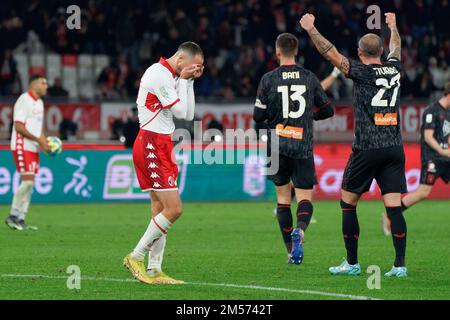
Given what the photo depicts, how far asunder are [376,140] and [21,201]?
25.8ft

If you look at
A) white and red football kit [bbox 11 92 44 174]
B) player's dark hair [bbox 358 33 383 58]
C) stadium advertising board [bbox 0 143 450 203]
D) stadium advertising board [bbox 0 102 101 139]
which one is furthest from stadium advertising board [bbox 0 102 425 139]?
player's dark hair [bbox 358 33 383 58]

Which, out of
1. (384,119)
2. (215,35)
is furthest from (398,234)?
(215,35)

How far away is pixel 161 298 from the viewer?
9.22 metres

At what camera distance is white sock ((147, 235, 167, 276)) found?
34.5 feet

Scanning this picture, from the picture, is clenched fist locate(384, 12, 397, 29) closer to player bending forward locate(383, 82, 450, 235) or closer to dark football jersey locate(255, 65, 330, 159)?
dark football jersey locate(255, 65, 330, 159)

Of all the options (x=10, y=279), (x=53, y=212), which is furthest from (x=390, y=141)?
(x=53, y=212)

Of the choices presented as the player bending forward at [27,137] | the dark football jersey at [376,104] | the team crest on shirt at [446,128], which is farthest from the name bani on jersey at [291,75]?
the player bending forward at [27,137]

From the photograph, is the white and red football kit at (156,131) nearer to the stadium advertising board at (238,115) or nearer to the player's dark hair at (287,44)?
the player's dark hair at (287,44)

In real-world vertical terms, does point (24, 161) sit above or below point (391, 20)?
below

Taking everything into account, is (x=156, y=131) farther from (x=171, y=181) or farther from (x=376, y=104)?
(x=376, y=104)

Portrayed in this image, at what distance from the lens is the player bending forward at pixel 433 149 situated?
16297 mm

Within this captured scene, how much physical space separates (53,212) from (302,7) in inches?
506

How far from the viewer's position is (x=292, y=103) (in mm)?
12383

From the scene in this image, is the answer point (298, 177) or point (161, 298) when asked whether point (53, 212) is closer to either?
point (298, 177)
